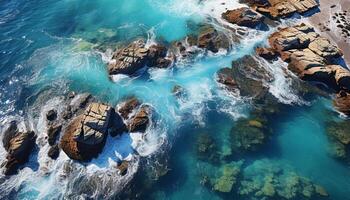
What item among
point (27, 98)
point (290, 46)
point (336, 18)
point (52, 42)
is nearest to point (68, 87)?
point (27, 98)

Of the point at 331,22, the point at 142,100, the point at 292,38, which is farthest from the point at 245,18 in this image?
the point at 142,100

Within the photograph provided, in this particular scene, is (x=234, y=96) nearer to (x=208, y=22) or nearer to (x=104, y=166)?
(x=208, y=22)

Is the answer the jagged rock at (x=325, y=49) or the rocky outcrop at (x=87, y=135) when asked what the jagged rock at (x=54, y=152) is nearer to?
the rocky outcrop at (x=87, y=135)

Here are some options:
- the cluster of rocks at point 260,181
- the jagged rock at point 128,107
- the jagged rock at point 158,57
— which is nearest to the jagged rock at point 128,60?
the jagged rock at point 158,57

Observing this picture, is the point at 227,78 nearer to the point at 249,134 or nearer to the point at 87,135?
the point at 249,134

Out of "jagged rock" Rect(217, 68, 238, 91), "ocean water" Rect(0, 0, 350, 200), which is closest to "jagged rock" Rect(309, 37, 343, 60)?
"ocean water" Rect(0, 0, 350, 200)
